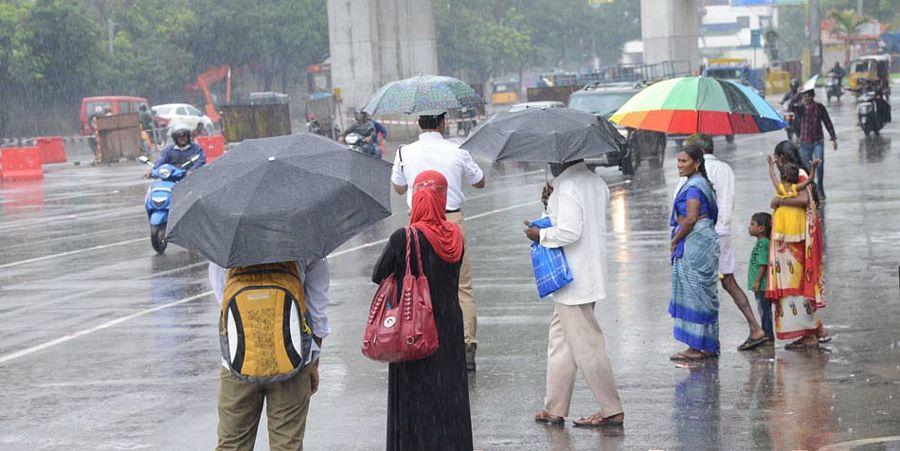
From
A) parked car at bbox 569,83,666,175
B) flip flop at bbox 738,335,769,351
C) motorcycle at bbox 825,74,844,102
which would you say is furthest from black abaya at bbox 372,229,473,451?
motorcycle at bbox 825,74,844,102

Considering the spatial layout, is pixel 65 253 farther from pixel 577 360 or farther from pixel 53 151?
pixel 53 151

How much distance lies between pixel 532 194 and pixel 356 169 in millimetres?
17768

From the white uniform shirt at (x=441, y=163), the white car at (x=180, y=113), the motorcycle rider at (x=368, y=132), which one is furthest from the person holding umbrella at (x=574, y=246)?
the white car at (x=180, y=113)

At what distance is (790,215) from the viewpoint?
396 inches

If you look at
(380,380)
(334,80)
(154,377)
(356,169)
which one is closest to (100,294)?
(154,377)

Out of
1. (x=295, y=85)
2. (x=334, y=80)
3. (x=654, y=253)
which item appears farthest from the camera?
(x=295, y=85)

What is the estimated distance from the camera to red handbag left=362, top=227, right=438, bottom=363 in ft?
19.9

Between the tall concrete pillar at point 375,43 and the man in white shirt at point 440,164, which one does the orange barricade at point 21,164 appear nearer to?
the tall concrete pillar at point 375,43

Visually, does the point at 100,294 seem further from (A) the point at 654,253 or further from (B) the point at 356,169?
(B) the point at 356,169

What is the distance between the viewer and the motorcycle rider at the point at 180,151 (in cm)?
1762

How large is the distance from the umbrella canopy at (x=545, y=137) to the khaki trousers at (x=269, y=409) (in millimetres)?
2553

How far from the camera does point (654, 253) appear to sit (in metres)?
15.3

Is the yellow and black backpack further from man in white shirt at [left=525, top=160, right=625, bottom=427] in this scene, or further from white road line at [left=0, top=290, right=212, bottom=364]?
white road line at [left=0, top=290, right=212, bottom=364]

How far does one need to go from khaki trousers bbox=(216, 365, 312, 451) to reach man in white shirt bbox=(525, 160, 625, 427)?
2254 mm
